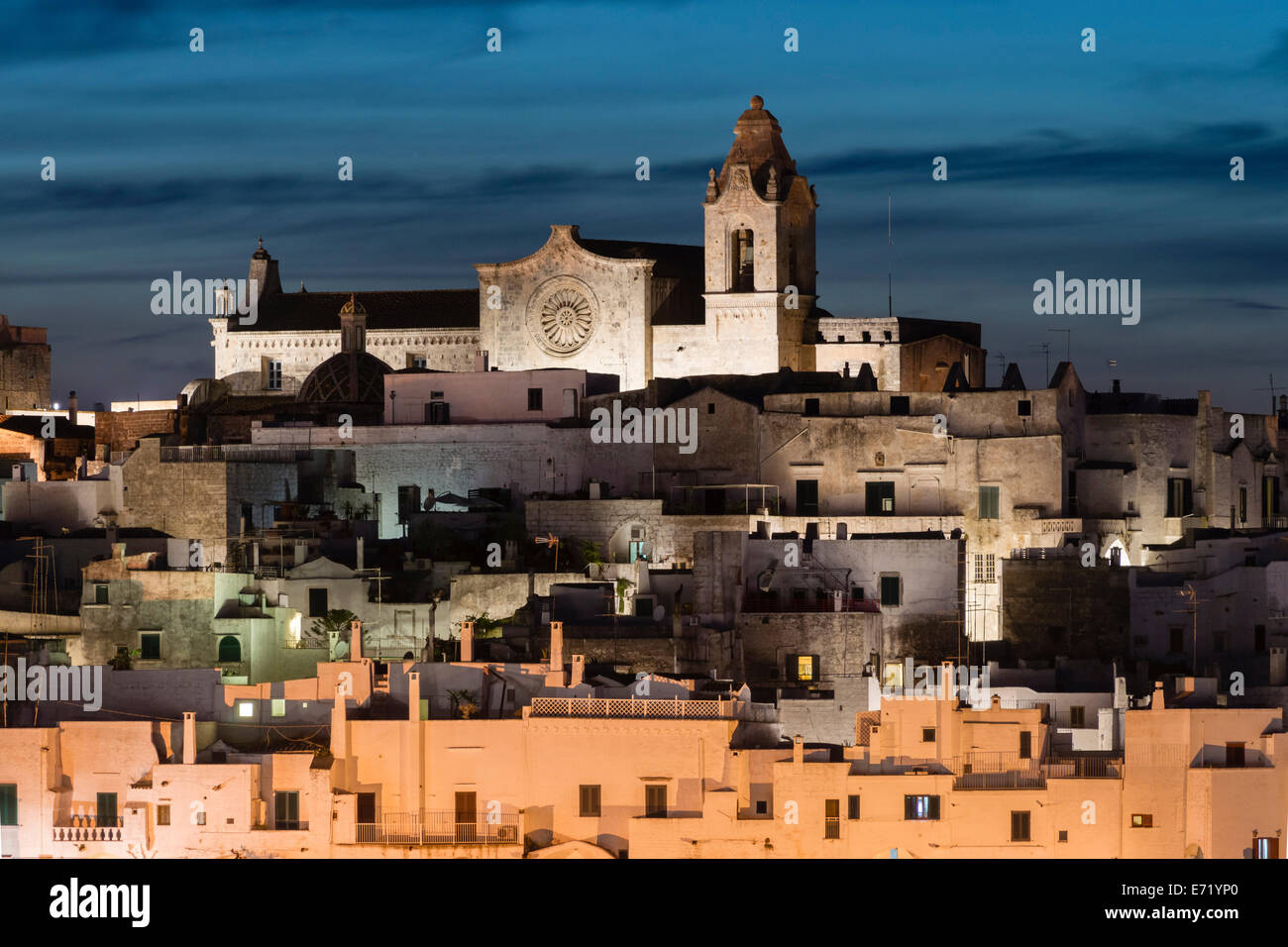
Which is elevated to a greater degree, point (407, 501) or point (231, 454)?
point (231, 454)

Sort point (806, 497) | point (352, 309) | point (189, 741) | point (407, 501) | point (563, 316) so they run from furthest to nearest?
point (563, 316), point (352, 309), point (407, 501), point (806, 497), point (189, 741)

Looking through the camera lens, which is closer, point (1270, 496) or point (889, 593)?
point (889, 593)

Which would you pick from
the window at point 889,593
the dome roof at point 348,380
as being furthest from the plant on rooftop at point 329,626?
the dome roof at point 348,380

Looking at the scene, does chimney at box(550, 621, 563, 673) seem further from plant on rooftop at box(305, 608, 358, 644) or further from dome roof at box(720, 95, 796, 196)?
dome roof at box(720, 95, 796, 196)

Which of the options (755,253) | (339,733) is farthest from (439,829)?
(755,253)

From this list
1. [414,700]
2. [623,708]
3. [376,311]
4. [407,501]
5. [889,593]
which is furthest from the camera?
[376,311]

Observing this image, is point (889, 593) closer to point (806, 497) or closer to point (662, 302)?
point (806, 497)

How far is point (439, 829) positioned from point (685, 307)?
25.8 m

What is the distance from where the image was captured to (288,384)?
201 ft

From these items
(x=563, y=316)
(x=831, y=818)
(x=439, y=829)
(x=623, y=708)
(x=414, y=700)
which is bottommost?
(x=439, y=829)

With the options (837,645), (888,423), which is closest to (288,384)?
(888,423)

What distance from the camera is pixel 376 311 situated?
61.8 meters

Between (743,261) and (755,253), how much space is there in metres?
0.76

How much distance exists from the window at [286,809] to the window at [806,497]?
1394 cm
